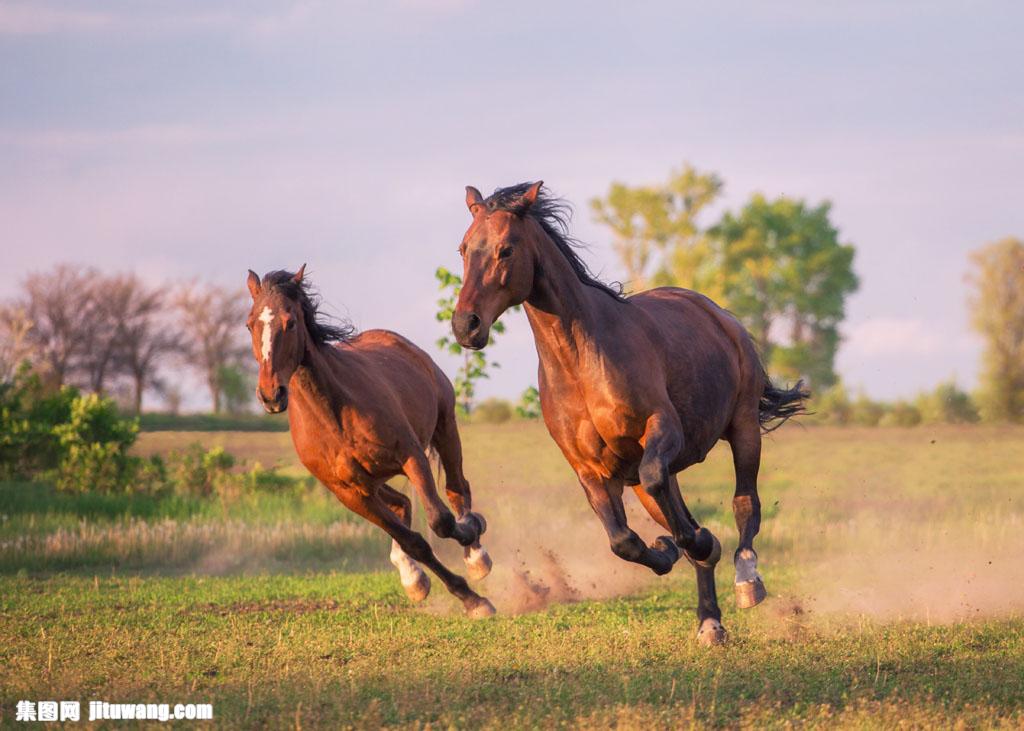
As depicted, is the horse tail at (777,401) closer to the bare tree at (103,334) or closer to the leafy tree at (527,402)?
the leafy tree at (527,402)

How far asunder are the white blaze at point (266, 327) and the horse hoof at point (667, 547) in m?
3.44

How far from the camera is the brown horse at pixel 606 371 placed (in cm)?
854

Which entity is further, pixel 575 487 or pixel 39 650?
pixel 575 487

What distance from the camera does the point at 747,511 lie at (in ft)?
34.1

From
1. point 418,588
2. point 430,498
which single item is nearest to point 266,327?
point 430,498

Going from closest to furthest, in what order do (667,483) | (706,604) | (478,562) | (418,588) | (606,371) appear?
(667,483) < (606,371) < (706,604) < (418,588) < (478,562)

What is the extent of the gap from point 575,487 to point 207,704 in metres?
16.5

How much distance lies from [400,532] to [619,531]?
3.22 meters

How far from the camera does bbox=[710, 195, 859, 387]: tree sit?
5919cm

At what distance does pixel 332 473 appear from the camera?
37.1 ft

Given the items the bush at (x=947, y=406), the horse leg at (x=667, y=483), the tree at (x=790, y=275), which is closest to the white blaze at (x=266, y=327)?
the horse leg at (x=667, y=483)

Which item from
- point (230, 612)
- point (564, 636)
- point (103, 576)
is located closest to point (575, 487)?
point (103, 576)

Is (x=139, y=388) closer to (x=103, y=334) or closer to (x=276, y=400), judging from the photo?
(x=103, y=334)

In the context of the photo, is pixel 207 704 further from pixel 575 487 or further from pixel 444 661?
pixel 575 487
